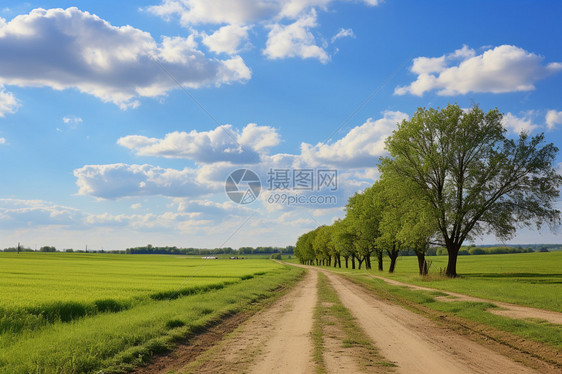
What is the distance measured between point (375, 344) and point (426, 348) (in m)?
1.39

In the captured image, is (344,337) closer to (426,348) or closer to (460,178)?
(426,348)

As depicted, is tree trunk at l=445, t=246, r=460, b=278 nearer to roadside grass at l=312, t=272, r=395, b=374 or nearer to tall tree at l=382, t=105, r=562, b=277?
tall tree at l=382, t=105, r=562, b=277

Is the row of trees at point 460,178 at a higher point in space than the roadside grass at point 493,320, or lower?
higher

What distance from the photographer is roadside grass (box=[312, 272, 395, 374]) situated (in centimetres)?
929

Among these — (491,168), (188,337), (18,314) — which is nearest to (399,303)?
(188,337)

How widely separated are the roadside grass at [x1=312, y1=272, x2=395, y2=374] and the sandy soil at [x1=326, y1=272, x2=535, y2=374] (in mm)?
324

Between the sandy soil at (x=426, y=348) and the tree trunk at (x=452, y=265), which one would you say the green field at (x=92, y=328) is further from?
the tree trunk at (x=452, y=265)

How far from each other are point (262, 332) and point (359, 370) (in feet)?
18.4

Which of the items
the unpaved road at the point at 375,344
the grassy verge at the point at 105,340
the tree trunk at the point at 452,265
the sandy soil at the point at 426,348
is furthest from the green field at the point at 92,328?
the tree trunk at the point at 452,265

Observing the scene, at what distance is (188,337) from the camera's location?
13.3 metres

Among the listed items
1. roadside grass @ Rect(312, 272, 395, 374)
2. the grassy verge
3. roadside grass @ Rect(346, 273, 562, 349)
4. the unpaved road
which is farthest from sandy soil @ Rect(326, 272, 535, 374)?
the grassy verge

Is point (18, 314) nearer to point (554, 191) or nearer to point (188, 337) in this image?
point (188, 337)

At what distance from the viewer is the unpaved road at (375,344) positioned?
9103 millimetres

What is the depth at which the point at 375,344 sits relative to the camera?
1130 cm
